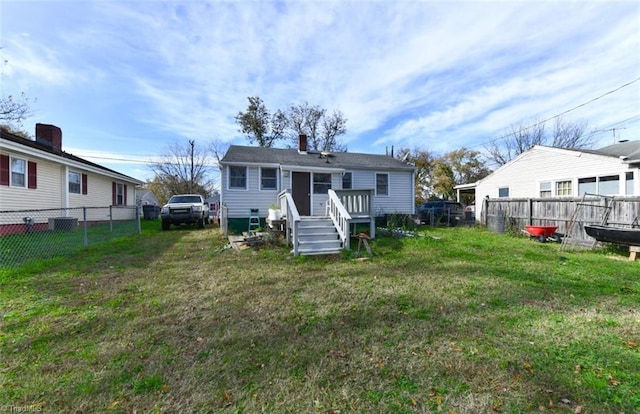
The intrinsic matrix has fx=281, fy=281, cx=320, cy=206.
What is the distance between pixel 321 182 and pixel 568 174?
11426 mm

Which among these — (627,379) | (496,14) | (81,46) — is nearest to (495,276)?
(627,379)

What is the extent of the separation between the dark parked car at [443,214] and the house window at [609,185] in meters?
6.38

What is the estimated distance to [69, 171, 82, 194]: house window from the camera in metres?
13.5

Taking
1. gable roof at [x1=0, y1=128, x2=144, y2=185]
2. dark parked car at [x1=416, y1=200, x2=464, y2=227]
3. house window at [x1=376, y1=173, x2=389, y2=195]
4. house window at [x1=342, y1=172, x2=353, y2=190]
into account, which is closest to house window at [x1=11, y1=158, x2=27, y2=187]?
gable roof at [x1=0, y1=128, x2=144, y2=185]

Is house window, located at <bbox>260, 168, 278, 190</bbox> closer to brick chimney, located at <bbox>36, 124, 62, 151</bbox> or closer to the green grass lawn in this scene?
the green grass lawn

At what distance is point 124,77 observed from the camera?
10.6 meters

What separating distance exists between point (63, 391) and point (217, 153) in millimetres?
36208

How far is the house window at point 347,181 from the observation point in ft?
47.0

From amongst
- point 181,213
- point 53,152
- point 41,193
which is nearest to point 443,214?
point 181,213

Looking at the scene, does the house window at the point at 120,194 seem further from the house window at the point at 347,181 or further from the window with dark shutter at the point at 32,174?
the house window at the point at 347,181

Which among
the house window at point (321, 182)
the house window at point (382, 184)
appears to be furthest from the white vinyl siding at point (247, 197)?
the house window at point (382, 184)

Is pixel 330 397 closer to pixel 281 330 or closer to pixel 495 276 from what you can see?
pixel 281 330

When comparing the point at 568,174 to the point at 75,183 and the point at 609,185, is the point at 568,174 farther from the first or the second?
the point at 75,183

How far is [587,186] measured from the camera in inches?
484
